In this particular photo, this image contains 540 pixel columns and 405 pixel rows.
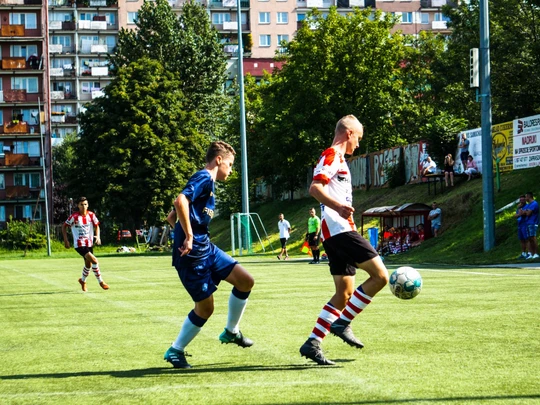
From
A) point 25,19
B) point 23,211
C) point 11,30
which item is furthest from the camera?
point 23,211

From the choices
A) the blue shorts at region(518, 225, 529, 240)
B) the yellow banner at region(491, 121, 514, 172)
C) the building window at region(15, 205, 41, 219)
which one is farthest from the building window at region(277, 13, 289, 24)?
the blue shorts at region(518, 225, 529, 240)

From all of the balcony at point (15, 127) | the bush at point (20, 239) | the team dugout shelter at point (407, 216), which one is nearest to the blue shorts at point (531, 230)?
the team dugout shelter at point (407, 216)

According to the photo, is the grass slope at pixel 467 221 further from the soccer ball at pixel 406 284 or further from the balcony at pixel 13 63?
the balcony at pixel 13 63

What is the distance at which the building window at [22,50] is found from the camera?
85.2 m

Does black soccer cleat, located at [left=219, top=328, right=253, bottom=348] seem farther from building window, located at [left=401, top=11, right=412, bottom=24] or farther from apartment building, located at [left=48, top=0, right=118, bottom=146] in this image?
building window, located at [left=401, top=11, right=412, bottom=24]

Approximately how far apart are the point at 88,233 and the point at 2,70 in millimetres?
67410

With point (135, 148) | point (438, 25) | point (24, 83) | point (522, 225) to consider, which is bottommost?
point (522, 225)

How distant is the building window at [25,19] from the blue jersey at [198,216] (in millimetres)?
80260

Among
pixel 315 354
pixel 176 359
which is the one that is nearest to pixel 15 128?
pixel 176 359

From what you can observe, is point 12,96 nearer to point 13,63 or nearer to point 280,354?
point 13,63

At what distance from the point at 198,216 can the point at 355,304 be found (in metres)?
1.52

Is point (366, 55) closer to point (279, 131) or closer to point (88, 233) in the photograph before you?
point (279, 131)

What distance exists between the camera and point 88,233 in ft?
66.5

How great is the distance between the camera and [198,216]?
8.26 m
